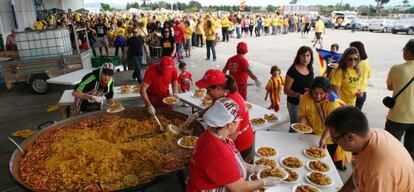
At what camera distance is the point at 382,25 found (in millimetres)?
25453

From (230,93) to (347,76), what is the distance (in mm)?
2359

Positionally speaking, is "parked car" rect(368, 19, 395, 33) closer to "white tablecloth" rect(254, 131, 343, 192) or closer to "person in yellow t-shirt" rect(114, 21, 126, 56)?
"person in yellow t-shirt" rect(114, 21, 126, 56)

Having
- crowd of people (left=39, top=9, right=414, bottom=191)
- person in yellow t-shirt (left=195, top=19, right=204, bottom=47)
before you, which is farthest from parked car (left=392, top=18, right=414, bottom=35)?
crowd of people (left=39, top=9, right=414, bottom=191)

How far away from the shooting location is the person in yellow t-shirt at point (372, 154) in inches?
65.9

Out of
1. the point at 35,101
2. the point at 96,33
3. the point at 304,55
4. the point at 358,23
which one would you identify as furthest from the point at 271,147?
the point at 358,23

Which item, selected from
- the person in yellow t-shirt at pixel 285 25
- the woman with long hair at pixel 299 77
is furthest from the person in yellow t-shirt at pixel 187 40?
the person in yellow t-shirt at pixel 285 25

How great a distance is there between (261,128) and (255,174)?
1.38 m

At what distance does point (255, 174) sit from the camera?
2686 mm

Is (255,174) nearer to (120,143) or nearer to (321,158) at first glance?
(321,158)

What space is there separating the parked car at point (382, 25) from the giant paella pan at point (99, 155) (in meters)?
26.9

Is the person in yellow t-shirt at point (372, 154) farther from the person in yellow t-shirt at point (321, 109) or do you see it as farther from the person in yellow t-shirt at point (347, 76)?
the person in yellow t-shirt at point (347, 76)

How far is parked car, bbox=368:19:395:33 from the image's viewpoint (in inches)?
977

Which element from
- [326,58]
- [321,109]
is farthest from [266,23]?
[321,109]

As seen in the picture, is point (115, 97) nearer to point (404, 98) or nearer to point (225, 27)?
point (404, 98)
